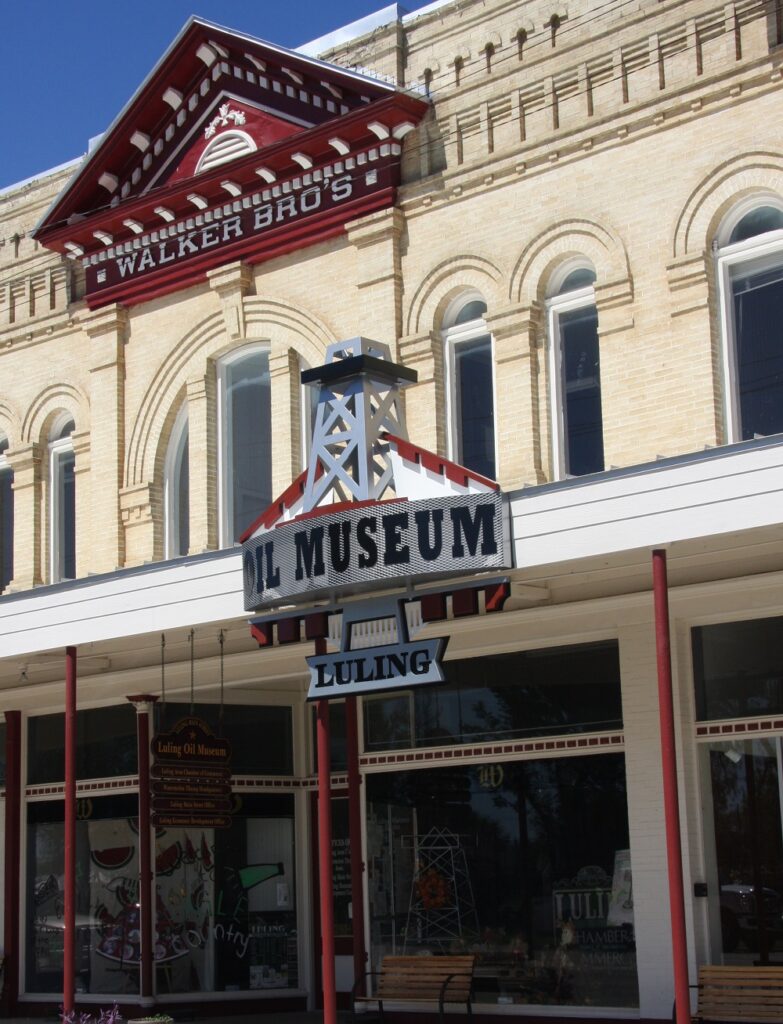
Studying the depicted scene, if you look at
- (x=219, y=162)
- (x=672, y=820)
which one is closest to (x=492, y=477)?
(x=219, y=162)

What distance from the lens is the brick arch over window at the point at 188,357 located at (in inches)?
722

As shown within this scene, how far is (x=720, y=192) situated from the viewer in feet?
49.2

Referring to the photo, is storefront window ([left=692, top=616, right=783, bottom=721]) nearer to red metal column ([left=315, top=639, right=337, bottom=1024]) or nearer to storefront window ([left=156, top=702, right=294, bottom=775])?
red metal column ([left=315, top=639, right=337, bottom=1024])

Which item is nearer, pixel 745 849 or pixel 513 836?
pixel 745 849

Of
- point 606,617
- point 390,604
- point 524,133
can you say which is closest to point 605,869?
point 606,617

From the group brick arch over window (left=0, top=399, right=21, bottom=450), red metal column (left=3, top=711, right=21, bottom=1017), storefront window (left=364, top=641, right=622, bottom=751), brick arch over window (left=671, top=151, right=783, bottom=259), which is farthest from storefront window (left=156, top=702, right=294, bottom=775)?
brick arch over window (left=671, top=151, right=783, bottom=259)

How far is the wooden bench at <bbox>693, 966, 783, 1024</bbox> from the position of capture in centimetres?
1325

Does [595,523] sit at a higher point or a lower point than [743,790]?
higher

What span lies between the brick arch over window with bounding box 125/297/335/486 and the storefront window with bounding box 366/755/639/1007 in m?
4.89

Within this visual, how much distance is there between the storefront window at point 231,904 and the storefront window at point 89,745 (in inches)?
49.7

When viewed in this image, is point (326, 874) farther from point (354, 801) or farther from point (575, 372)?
point (575, 372)

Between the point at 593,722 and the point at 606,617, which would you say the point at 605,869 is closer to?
the point at 593,722

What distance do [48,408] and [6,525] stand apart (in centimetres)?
173

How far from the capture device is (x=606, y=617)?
15.6 meters
